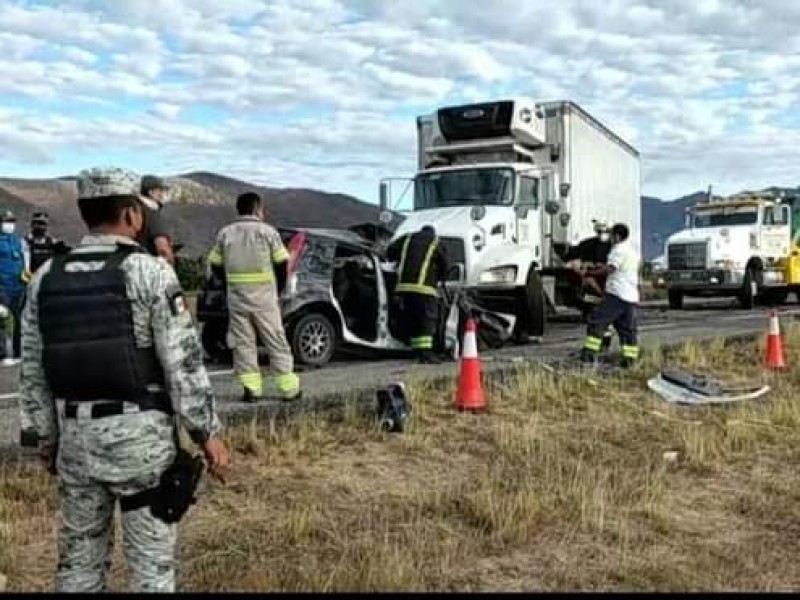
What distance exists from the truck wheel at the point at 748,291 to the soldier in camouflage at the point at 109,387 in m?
23.4

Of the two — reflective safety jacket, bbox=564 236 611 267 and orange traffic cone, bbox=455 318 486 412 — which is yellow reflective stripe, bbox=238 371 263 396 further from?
reflective safety jacket, bbox=564 236 611 267

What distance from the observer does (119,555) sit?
5180 mm

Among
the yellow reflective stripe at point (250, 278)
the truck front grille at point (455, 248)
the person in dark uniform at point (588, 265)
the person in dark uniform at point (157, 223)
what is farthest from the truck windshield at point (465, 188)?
the person in dark uniform at point (157, 223)

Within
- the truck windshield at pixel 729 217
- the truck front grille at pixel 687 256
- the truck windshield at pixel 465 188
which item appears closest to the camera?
the truck windshield at pixel 465 188

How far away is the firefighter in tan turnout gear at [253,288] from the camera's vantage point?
30.2 ft

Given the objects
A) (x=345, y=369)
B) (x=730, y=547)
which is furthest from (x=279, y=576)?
(x=345, y=369)

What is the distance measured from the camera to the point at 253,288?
362 inches

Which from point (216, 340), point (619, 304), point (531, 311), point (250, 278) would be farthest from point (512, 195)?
point (250, 278)

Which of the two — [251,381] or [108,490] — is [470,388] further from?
[108,490]

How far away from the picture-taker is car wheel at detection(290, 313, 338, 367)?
12164 mm

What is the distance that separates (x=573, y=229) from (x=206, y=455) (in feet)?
49.0

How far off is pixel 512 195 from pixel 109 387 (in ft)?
43.7

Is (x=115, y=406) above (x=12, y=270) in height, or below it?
below

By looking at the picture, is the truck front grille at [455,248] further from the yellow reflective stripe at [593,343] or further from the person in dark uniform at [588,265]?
the yellow reflective stripe at [593,343]
